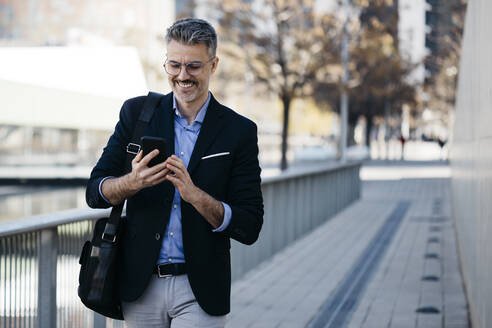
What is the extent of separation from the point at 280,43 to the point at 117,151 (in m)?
21.8

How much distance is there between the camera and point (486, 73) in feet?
18.0

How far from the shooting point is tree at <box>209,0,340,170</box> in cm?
2470

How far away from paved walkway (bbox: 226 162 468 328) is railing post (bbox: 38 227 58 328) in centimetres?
282

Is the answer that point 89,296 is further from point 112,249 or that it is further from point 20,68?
point 20,68

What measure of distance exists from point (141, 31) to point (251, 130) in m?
49.4

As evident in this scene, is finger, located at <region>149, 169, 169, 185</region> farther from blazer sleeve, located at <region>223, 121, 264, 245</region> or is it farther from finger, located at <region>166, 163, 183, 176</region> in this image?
blazer sleeve, located at <region>223, 121, 264, 245</region>

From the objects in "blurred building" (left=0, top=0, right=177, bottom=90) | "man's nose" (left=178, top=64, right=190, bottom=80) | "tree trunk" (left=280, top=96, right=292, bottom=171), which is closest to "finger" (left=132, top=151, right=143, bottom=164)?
"man's nose" (left=178, top=64, right=190, bottom=80)

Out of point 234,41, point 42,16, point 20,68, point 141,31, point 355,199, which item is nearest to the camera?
point 20,68

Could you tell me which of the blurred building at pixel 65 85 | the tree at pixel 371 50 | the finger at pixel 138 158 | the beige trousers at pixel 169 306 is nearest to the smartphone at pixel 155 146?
the finger at pixel 138 158

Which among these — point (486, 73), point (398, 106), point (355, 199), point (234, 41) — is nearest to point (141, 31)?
point (398, 106)

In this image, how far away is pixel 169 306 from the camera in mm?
3039

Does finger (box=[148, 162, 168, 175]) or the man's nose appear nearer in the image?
finger (box=[148, 162, 168, 175])

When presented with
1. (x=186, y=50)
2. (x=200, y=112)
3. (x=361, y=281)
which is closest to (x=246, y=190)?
(x=200, y=112)

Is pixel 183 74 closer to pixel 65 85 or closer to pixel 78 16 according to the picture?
pixel 65 85
